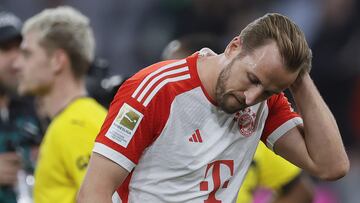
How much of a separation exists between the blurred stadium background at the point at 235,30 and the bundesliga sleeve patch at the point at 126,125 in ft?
15.4

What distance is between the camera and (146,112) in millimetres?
4156

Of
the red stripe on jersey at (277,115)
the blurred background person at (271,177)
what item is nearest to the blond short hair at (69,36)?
the blurred background person at (271,177)

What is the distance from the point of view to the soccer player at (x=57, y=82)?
5.64m

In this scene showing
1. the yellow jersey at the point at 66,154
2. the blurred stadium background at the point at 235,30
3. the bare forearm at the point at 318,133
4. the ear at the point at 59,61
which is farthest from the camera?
the blurred stadium background at the point at 235,30

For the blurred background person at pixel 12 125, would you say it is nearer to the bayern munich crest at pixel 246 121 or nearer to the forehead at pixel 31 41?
the forehead at pixel 31 41

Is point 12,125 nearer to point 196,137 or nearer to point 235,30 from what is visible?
point 196,137

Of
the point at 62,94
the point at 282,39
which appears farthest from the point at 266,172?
the point at 282,39

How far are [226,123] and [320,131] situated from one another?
41cm

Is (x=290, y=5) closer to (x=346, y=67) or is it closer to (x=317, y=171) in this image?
(x=346, y=67)

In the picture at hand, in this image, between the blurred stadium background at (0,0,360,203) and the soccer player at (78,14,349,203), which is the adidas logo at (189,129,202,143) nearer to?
the soccer player at (78,14,349,203)

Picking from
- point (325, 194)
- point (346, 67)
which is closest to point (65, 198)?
point (325, 194)

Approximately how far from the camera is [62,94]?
607 centimetres

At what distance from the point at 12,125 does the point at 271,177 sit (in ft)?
5.40

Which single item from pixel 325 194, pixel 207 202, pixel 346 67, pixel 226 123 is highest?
pixel 226 123
